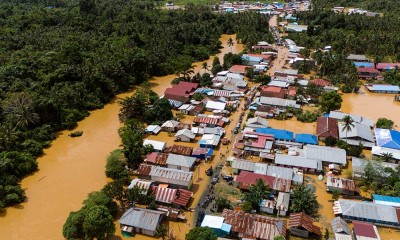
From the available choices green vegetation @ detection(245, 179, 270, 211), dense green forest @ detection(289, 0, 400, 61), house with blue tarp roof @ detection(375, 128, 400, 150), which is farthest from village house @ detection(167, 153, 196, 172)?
dense green forest @ detection(289, 0, 400, 61)

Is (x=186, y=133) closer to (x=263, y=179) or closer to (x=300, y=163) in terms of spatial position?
(x=263, y=179)

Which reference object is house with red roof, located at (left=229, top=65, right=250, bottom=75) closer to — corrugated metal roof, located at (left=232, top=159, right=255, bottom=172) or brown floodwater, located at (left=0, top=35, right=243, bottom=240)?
brown floodwater, located at (left=0, top=35, right=243, bottom=240)

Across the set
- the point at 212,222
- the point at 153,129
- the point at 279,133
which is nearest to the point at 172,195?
the point at 212,222

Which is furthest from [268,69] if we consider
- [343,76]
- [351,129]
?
[351,129]

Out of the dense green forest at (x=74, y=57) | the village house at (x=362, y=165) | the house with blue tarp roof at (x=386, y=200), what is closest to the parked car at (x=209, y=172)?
the village house at (x=362, y=165)

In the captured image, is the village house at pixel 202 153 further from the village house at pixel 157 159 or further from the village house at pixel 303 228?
the village house at pixel 303 228

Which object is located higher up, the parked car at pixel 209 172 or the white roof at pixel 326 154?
the white roof at pixel 326 154
